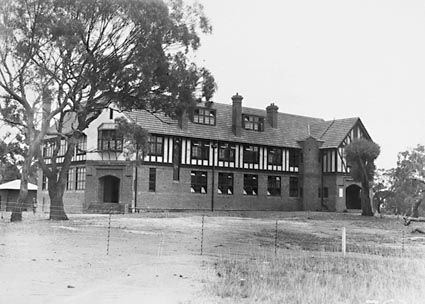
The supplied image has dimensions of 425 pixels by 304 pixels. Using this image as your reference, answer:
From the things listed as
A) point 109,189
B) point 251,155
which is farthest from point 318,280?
point 251,155

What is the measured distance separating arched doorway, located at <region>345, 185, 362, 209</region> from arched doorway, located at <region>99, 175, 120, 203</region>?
Answer: 2151 centimetres

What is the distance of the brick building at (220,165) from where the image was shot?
146 ft

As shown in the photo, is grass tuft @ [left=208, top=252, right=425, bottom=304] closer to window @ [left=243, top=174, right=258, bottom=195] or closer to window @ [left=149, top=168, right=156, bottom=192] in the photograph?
window @ [left=149, top=168, right=156, bottom=192]

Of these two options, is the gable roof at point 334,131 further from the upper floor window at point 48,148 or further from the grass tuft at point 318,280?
the grass tuft at point 318,280

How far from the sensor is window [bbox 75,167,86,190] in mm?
46188

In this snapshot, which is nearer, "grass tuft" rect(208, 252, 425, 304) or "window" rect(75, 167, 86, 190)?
"grass tuft" rect(208, 252, 425, 304)

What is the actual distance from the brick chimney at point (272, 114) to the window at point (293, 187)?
16.1 ft

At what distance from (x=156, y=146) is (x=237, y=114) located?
910cm

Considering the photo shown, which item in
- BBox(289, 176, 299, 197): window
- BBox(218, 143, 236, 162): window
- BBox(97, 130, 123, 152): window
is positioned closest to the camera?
BBox(97, 130, 123, 152): window

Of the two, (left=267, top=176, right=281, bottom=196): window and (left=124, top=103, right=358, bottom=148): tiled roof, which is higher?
(left=124, top=103, right=358, bottom=148): tiled roof

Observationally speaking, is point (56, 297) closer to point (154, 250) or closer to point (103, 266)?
point (103, 266)

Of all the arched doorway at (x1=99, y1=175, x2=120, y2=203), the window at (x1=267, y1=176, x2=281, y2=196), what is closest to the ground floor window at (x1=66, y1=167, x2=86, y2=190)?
the arched doorway at (x1=99, y1=175, x2=120, y2=203)

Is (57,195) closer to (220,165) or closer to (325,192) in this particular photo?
(220,165)

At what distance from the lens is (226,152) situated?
4934cm
